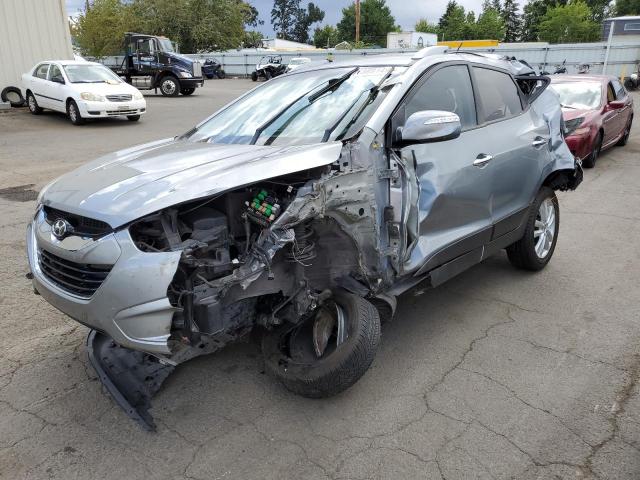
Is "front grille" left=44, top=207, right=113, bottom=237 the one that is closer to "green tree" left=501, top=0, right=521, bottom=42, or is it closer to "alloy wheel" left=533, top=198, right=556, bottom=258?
"alloy wheel" left=533, top=198, right=556, bottom=258

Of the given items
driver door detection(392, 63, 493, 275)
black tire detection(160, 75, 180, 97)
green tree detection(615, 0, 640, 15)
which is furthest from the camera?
green tree detection(615, 0, 640, 15)

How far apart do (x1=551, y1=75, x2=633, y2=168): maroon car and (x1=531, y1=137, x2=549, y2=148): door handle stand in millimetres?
4875

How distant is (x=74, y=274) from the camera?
8.70ft

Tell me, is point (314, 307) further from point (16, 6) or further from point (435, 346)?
point (16, 6)

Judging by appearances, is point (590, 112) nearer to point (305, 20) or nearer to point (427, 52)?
point (427, 52)

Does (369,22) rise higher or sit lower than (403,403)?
higher

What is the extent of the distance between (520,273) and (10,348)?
4217 mm

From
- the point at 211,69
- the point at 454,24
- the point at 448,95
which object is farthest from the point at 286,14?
the point at 448,95

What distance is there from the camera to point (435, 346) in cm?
362

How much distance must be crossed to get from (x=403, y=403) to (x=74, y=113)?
14.6m

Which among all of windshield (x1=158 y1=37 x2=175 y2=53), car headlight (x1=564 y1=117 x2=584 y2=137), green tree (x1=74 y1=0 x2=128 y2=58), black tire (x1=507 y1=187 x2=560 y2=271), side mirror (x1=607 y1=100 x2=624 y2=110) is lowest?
black tire (x1=507 y1=187 x2=560 y2=271)

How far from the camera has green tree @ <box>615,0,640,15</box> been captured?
72.1 m

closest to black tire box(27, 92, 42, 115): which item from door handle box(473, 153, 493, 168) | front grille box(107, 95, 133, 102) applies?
front grille box(107, 95, 133, 102)

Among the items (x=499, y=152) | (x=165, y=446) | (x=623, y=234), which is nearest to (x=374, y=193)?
(x=499, y=152)
